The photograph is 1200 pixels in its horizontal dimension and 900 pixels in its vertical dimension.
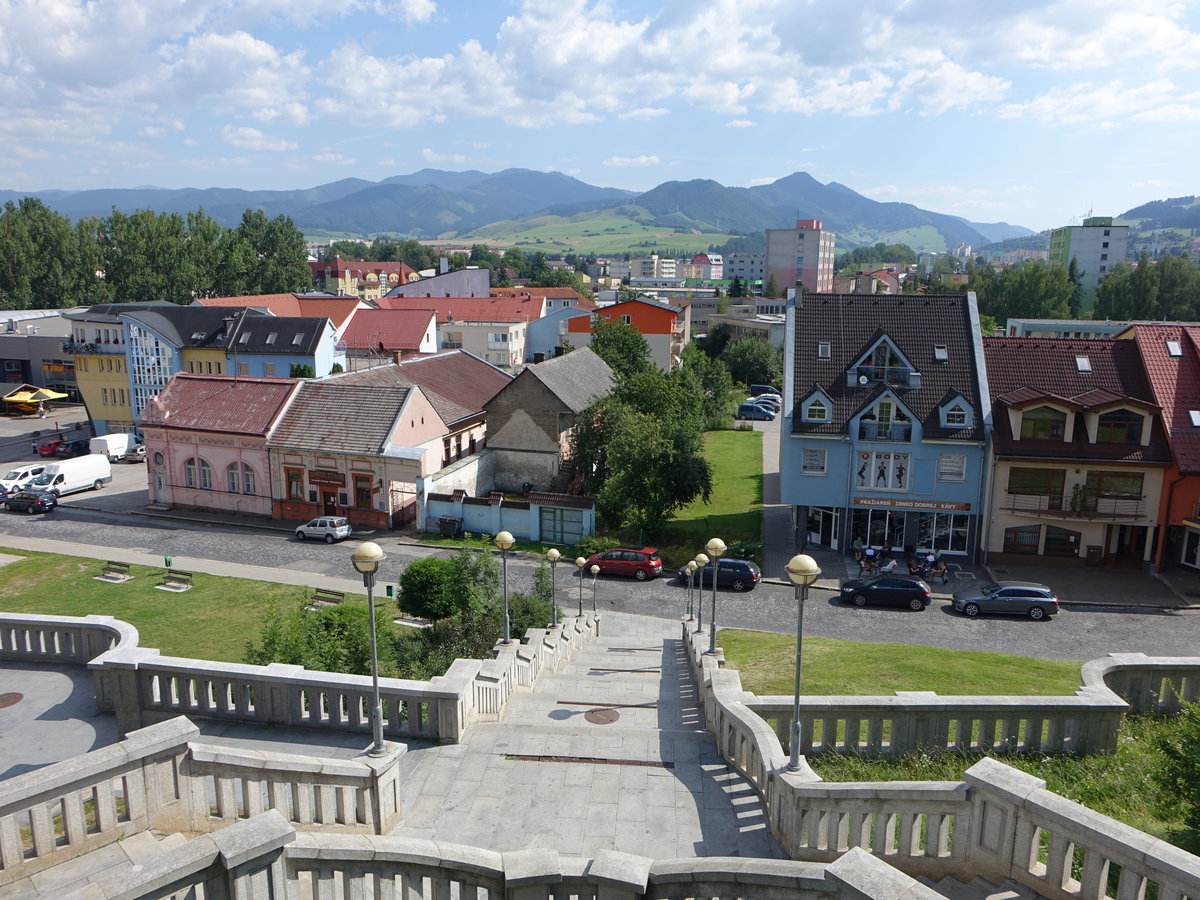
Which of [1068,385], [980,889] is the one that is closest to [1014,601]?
[1068,385]

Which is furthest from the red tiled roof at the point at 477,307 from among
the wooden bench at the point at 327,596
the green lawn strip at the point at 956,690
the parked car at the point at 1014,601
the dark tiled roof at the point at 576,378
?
the green lawn strip at the point at 956,690

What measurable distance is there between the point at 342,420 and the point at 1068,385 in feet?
119

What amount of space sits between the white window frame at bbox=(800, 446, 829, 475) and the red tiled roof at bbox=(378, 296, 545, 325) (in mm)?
60049

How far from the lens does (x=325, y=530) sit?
42.8 meters

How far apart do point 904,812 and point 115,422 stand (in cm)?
7094

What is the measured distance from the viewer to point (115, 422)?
220 feet

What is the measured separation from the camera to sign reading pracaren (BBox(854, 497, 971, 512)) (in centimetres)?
3938

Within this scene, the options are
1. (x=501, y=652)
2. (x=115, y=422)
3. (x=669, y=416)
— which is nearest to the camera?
(x=501, y=652)

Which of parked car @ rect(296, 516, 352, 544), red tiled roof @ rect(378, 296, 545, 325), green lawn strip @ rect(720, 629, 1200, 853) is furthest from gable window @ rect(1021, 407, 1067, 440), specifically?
red tiled roof @ rect(378, 296, 545, 325)

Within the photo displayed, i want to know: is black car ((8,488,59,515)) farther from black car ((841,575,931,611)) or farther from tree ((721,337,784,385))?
tree ((721,337,784,385))

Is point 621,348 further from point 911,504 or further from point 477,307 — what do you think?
point 911,504

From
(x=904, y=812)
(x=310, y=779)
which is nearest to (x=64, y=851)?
(x=310, y=779)

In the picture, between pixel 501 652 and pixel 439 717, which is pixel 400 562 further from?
pixel 439 717

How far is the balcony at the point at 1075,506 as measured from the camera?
37594 mm
